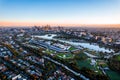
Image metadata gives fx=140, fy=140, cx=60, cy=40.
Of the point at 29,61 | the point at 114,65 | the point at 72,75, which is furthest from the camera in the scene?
the point at 29,61

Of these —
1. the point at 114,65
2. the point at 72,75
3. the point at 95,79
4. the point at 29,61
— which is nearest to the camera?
the point at 95,79

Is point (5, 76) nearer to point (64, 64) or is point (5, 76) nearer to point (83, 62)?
point (64, 64)

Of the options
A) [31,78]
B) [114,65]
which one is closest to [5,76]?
[31,78]

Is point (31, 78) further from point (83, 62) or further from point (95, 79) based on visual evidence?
point (83, 62)

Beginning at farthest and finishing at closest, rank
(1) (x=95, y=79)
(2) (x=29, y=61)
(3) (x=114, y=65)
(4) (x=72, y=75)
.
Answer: (2) (x=29, y=61), (3) (x=114, y=65), (4) (x=72, y=75), (1) (x=95, y=79)

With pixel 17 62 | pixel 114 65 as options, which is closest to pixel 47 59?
pixel 17 62

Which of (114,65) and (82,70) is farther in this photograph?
(114,65)

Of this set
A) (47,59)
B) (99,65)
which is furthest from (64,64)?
(99,65)

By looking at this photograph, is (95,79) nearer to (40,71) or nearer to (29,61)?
(40,71)

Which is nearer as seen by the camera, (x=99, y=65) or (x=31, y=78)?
(x=31, y=78)

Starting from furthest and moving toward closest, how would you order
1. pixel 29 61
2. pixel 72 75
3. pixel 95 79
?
pixel 29 61, pixel 72 75, pixel 95 79
